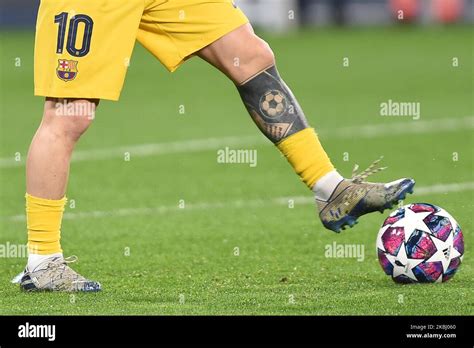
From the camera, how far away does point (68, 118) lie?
6.97m

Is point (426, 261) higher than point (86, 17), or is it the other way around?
A: point (86, 17)

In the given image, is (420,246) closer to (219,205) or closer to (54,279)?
(54,279)

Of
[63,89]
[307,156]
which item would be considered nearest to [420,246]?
[307,156]

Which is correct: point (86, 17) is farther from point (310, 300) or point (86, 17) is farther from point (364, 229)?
point (364, 229)

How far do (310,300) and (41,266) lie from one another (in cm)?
146

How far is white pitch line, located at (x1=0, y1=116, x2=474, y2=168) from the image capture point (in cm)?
1336

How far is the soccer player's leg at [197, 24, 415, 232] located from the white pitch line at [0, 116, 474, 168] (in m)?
5.98

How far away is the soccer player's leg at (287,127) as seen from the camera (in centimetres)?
708

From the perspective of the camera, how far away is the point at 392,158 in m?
12.8

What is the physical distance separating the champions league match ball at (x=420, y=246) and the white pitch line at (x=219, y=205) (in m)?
3.03
